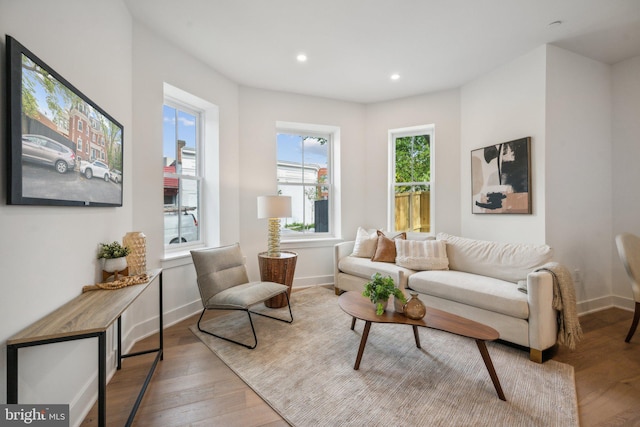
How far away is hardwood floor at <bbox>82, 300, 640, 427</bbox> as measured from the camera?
1583 millimetres

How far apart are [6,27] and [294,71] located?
2.71 meters

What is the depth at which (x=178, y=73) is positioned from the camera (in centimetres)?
291

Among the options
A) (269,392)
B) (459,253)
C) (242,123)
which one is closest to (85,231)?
(269,392)

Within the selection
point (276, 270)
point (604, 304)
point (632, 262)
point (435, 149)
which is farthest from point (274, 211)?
point (604, 304)

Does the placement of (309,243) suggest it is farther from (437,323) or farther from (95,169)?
(95,169)

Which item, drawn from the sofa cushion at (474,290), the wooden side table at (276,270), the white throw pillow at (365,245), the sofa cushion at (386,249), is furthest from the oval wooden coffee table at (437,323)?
the white throw pillow at (365,245)

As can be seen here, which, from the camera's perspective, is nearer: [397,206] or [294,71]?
[294,71]

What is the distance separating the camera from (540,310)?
6.96ft

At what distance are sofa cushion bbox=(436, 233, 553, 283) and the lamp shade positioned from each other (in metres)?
2.02

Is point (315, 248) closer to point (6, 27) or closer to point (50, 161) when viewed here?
point (50, 161)

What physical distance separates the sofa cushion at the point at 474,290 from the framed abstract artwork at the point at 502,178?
0.97 meters

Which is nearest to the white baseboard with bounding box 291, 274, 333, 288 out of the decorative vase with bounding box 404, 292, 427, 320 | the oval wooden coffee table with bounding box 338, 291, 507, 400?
the oval wooden coffee table with bounding box 338, 291, 507, 400

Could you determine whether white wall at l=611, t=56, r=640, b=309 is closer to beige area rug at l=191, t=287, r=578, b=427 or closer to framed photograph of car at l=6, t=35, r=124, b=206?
beige area rug at l=191, t=287, r=578, b=427

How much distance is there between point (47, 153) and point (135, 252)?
3.28ft
